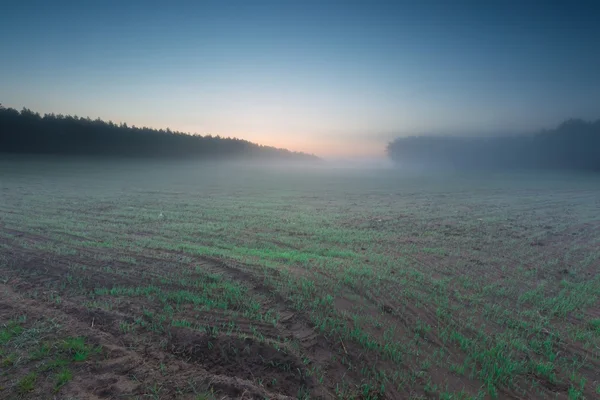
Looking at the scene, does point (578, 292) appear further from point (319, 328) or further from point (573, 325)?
point (319, 328)

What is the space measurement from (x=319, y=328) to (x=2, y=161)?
60923 mm

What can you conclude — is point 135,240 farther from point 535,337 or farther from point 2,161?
point 2,161

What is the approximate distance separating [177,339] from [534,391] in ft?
17.6

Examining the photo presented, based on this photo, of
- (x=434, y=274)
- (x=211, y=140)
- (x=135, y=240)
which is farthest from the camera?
(x=211, y=140)

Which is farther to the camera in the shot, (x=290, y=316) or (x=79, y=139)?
(x=79, y=139)

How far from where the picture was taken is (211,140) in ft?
306

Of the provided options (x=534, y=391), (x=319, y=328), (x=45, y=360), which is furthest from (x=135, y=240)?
(x=534, y=391)

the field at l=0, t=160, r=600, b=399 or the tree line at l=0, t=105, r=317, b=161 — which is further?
the tree line at l=0, t=105, r=317, b=161

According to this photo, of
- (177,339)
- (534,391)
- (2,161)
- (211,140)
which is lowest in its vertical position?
(534,391)

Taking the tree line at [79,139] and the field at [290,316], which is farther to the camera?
the tree line at [79,139]

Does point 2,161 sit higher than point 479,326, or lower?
higher

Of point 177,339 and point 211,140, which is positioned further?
point 211,140

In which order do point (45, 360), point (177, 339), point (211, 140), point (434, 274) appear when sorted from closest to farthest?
point (45, 360) < point (177, 339) < point (434, 274) < point (211, 140)

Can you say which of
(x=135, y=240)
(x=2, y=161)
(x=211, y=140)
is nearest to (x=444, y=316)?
(x=135, y=240)
